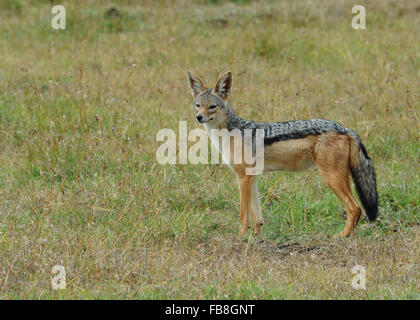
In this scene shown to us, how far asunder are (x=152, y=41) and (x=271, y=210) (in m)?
5.35

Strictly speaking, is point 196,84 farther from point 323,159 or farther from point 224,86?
point 323,159

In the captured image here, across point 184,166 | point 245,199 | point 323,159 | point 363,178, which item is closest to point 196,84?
point 184,166

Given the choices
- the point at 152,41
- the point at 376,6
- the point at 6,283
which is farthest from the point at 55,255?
the point at 376,6

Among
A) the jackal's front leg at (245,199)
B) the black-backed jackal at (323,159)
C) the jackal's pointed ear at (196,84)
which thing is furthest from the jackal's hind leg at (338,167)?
the jackal's pointed ear at (196,84)

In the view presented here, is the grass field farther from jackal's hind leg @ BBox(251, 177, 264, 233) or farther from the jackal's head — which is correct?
the jackal's head

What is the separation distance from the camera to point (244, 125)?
6.90 m

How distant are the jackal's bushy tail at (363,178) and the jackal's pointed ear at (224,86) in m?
1.24

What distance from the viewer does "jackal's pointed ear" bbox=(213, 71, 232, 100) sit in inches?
271

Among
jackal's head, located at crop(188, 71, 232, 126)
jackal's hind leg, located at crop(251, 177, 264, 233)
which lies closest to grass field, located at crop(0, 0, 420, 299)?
jackal's hind leg, located at crop(251, 177, 264, 233)

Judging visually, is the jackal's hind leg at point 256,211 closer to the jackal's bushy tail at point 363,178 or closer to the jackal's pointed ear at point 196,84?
the jackal's bushy tail at point 363,178

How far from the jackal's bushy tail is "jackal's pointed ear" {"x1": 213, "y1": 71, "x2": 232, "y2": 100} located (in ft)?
4.07

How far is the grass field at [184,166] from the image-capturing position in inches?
218

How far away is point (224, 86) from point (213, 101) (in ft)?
0.78

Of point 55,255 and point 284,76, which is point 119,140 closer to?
point 55,255
